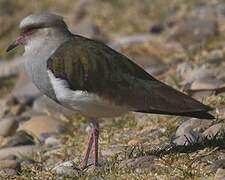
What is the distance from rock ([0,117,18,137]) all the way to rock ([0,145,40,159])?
0.70m

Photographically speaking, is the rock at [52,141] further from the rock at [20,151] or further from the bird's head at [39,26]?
the bird's head at [39,26]

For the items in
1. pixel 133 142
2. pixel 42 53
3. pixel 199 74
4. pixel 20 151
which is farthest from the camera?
pixel 199 74

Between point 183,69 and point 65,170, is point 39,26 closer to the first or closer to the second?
point 65,170

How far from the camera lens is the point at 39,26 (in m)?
7.09

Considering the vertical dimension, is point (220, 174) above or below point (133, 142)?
above

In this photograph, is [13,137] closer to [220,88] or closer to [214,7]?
[220,88]

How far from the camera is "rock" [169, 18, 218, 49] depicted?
40.8 feet

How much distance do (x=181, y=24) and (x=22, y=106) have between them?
11.7 feet

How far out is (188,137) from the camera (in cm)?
748

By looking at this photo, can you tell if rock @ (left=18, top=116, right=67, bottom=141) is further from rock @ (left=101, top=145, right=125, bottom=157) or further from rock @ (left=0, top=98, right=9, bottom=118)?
rock @ (left=101, top=145, right=125, bottom=157)

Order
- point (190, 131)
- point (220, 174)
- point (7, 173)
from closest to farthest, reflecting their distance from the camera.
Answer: point (220, 174) → point (7, 173) → point (190, 131)

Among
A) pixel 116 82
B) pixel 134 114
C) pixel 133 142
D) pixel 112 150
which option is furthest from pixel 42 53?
pixel 134 114

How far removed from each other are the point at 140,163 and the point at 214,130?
110 cm

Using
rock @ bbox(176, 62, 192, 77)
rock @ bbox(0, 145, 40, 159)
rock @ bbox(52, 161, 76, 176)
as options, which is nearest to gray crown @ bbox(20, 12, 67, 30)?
rock @ bbox(52, 161, 76, 176)
